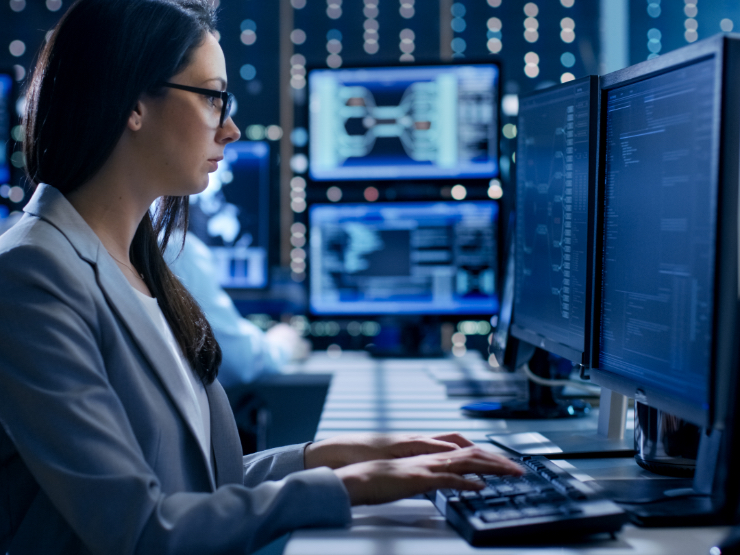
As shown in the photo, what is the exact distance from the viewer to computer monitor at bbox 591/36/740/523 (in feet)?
2.26

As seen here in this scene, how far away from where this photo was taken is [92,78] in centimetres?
89

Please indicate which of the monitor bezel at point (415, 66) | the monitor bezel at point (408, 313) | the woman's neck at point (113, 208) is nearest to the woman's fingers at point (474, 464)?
the woman's neck at point (113, 208)

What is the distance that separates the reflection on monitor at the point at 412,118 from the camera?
213cm

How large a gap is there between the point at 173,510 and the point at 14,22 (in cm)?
276

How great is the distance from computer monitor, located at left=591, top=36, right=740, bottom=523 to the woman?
0.23 meters

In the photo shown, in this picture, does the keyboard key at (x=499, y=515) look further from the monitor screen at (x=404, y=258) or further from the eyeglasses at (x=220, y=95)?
the monitor screen at (x=404, y=258)

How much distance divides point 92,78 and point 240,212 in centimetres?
134

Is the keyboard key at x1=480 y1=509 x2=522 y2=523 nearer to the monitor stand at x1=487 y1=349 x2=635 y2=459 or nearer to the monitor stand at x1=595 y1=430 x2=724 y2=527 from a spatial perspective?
the monitor stand at x1=595 y1=430 x2=724 y2=527

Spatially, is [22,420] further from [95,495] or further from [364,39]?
[364,39]

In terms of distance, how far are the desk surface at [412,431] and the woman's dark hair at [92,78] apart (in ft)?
1.86

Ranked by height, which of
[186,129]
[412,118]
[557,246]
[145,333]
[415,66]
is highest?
[415,66]

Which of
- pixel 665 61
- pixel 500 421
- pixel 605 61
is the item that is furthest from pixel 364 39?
pixel 665 61

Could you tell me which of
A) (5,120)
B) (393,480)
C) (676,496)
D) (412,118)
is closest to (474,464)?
(393,480)

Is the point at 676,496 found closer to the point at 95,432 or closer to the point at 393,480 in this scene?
the point at 393,480
